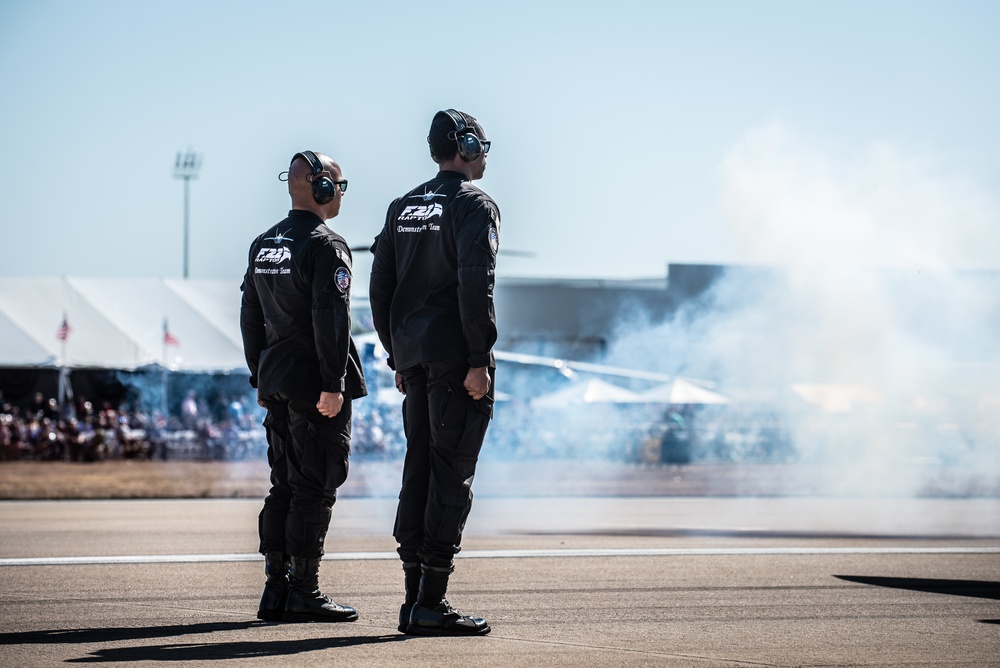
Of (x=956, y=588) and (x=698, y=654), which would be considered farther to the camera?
(x=956, y=588)

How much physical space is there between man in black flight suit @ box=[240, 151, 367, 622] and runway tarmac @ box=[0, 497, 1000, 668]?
0.28m

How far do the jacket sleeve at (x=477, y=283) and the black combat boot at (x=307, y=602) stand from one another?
1262 millimetres

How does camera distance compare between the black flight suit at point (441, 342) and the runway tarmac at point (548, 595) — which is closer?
the runway tarmac at point (548, 595)

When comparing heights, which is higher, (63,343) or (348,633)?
(63,343)

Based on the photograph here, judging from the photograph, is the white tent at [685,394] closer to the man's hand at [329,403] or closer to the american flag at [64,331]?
the american flag at [64,331]

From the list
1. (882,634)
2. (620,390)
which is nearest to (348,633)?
(882,634)

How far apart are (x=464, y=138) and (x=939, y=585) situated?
3.64 m

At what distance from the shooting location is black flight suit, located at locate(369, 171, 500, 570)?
5086 millimetres

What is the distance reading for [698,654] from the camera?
459 centimetres

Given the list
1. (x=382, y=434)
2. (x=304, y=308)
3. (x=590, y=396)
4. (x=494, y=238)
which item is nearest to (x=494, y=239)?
(x=494, y=238)

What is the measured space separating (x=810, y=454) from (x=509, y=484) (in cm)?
1251

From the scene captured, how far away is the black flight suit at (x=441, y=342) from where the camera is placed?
509cm

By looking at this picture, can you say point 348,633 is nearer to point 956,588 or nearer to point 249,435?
point 956,588

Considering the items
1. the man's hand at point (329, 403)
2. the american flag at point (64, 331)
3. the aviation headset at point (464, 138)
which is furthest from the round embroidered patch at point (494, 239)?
the american flag at point (64, 331)
